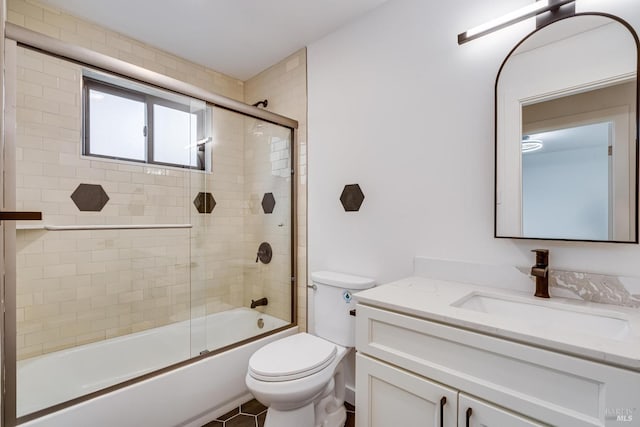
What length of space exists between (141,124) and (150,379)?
1547mm

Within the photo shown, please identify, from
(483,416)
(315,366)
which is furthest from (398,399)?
(315,366)

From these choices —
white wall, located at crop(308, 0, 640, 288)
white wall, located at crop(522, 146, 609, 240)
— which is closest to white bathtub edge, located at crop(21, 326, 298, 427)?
white wall, located at crop(308, 0, 640, 288)

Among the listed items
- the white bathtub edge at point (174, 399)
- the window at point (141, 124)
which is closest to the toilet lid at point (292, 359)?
the white bathtub edge at point (174, 399)

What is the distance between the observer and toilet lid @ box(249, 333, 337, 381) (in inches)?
53.2

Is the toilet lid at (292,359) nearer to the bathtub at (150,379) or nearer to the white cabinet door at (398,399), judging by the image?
the white cabinet door at (398,399)

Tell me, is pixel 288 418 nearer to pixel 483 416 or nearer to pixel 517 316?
pixel 483 416

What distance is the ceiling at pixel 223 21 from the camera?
1.80 metres

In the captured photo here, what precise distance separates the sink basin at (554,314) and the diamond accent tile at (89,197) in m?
1.94

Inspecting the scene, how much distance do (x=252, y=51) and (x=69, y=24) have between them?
114 cm

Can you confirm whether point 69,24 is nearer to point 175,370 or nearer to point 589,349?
point 175,370

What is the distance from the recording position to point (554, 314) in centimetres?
110

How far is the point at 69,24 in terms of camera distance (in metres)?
1.87

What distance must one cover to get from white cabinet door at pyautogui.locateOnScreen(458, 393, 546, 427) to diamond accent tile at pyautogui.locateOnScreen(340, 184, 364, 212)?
3.81ft

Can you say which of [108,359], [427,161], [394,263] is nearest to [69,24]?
[108,359]
